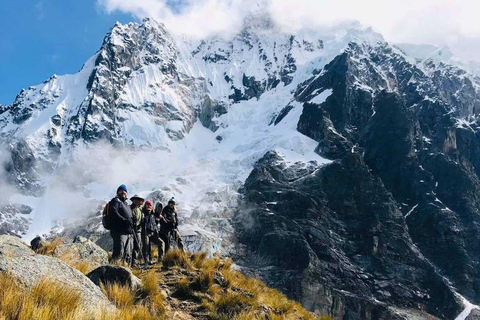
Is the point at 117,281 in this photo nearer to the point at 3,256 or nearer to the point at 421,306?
the point at 3,256

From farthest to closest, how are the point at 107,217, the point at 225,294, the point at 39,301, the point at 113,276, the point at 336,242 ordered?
the point at 336,242
the point at 107,217
the point at 225,294
the point at 113,276
the point at 39,301

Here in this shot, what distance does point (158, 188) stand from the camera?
193 meters

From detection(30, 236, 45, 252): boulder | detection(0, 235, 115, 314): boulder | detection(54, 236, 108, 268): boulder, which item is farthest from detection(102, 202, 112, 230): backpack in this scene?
detection(0, 235, 115, 314): boulder

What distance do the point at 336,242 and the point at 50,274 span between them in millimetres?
141595

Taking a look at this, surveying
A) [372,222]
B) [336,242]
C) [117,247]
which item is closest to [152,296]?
[117,247]

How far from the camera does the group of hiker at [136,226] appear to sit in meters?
12.7

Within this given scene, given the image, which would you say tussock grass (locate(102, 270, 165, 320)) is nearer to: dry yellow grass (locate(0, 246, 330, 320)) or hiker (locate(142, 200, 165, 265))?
dry yellow grass (locate(0, 246, 330, 320))

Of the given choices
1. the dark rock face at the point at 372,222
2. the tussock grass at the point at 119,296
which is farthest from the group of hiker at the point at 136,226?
the dark rock face at the point at 372,222

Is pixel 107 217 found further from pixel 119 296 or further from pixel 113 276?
pixel 119 296

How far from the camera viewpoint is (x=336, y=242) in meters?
143

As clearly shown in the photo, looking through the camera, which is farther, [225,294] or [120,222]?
[120,222]

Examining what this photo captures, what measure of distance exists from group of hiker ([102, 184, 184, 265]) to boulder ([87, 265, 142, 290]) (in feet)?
12.2

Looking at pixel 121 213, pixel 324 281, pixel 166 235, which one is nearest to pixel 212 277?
pixel 121 213

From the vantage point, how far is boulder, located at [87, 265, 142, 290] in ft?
28.5
